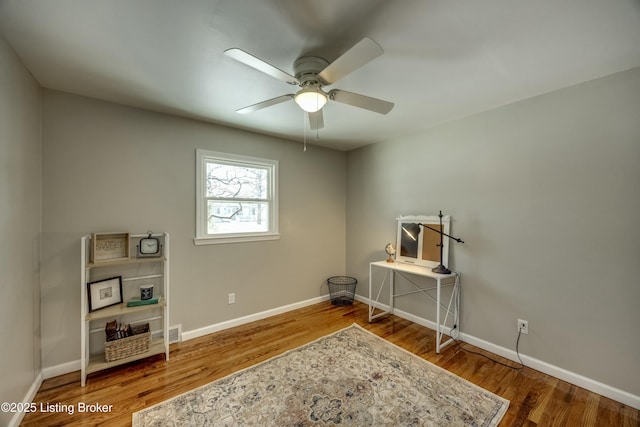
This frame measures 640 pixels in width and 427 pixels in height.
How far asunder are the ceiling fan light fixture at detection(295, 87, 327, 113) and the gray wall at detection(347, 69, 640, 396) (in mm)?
1840

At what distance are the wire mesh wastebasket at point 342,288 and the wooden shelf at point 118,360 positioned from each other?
7.34ft

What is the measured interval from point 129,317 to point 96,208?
1.07m

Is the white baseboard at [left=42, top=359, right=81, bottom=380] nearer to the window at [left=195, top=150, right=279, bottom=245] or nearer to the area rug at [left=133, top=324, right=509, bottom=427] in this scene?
the area rug at [left=133, top=324, right=509, bottom=427]

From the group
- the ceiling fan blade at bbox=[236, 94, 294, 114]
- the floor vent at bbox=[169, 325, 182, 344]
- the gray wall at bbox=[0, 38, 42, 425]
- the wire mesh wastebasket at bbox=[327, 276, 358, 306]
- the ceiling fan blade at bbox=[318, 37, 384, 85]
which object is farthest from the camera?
the wire mesh wastebasket at bbox=[327, 276, 358, 306]

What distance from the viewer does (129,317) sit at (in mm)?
2471

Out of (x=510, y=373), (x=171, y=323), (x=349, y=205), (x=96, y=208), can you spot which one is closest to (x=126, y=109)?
(x=96, y=208)

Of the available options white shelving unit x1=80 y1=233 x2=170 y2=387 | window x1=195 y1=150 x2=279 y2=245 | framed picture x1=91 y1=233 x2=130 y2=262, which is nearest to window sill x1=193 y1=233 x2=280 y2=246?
window x1=195 y1=150 x2=279 y2=245

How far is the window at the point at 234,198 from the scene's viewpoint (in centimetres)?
288

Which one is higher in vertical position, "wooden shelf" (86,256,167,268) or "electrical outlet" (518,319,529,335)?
"wooden shelf" (86,256,167,268)

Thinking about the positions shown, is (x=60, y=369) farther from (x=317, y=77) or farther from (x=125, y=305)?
(x=317, y=77)

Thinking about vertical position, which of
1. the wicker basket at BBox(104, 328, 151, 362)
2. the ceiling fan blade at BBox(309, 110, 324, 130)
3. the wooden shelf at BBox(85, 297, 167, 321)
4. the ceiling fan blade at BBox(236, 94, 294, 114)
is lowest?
the wicker basket at BBox(104, 328, 151, 362)

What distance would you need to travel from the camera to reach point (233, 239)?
121 inches

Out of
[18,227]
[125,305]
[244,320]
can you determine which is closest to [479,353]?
[244,320]

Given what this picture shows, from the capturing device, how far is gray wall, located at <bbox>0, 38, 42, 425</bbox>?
152 centimetres
